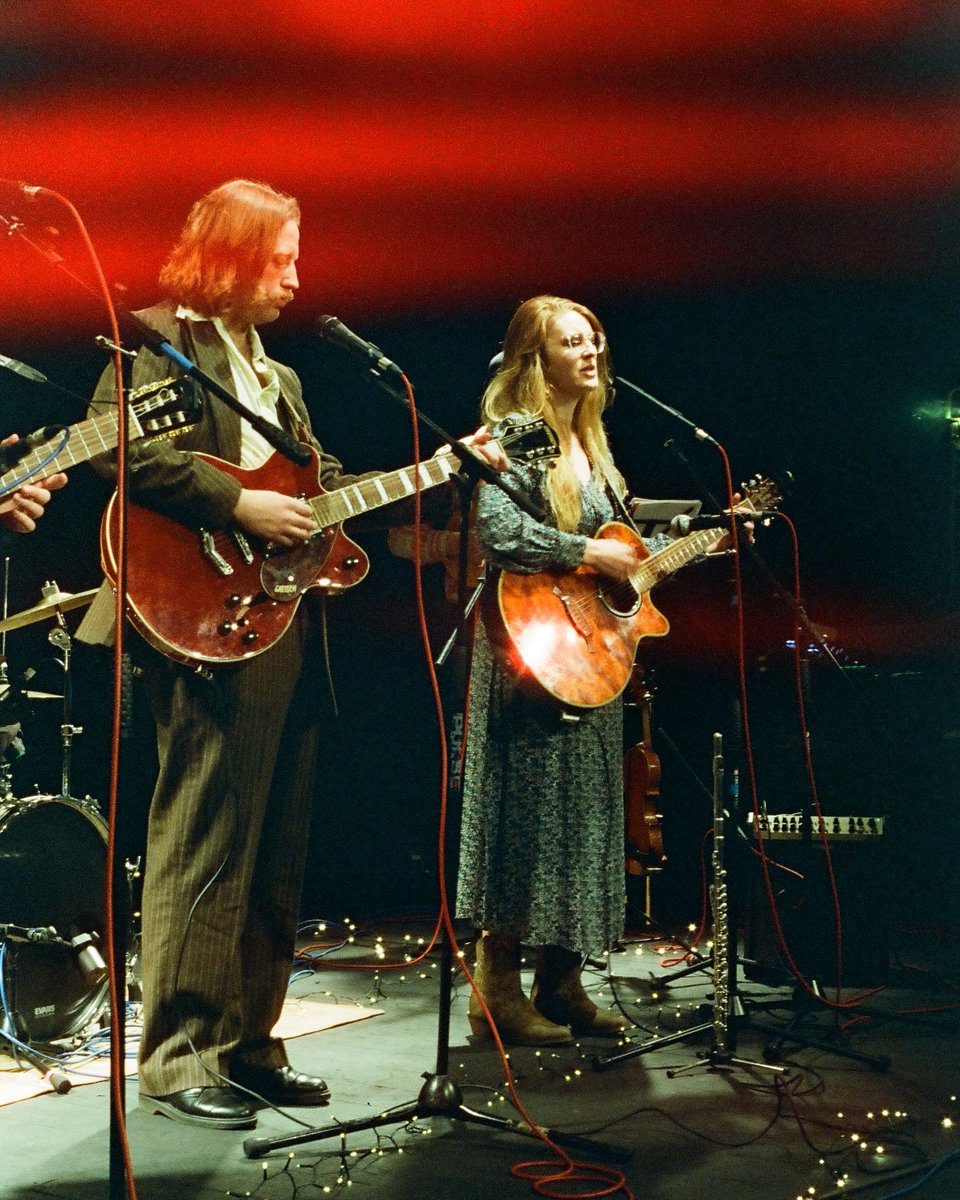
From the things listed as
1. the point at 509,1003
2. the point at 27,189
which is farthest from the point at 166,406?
the point at 509,1003

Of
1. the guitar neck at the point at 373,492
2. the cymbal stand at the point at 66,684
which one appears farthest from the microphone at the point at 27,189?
the cymbal stand at the point at 66,684

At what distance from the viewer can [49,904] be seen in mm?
3688

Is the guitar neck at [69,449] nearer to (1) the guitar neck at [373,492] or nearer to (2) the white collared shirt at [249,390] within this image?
(2) the white collared shirt at [249,390]

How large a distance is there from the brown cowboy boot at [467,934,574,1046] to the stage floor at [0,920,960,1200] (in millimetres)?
85

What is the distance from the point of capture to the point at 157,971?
2.72 m

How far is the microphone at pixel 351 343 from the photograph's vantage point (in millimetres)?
2451

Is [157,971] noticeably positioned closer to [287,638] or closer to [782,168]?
[287,638]

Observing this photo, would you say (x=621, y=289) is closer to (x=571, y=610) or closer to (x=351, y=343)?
(x=571, y=610)

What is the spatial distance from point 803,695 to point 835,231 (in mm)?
2781

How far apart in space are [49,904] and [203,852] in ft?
3.93

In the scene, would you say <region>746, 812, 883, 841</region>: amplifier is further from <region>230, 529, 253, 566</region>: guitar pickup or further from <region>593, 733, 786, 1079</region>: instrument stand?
<region>230, 529, 253, 566</region>: guitar pickup

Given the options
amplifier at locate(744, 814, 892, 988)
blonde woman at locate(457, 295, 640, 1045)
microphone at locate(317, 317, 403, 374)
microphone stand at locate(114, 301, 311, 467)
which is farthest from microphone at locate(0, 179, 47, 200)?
amplifier at locate(744, 814, 892, 988)

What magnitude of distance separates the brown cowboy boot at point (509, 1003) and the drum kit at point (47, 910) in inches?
45.4

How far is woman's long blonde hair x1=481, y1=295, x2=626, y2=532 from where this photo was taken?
144 inches
